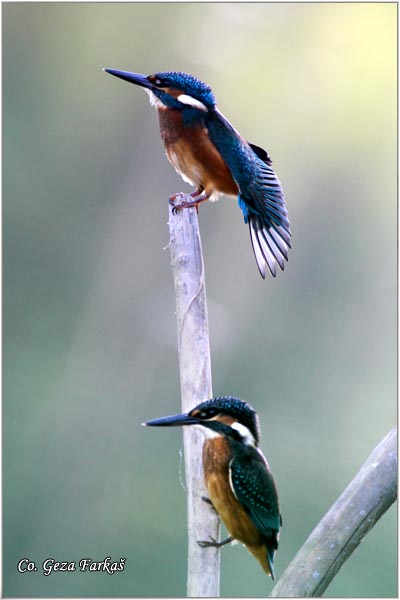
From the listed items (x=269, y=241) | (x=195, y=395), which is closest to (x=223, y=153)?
(x=269, y=241)

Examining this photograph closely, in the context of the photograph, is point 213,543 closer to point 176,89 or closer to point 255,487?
point 255,487

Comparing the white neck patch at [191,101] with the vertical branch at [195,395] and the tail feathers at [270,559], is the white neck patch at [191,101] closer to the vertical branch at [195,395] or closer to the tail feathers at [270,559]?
the vertical branch at [195,395]

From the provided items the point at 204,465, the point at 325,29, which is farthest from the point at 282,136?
the point at 204,465

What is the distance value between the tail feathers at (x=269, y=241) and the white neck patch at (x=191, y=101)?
27 centimetres

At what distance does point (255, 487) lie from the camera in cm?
158

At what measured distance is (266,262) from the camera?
1729 millimetres

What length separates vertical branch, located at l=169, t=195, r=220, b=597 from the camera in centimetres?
162

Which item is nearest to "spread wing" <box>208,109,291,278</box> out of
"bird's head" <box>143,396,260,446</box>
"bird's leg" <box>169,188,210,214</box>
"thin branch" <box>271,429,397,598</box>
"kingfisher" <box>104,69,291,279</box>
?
"kingfisher" <box>104,69,291,279</box>

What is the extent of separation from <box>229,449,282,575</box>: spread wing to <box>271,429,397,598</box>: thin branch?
0.11 metres

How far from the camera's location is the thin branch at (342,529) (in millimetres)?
1613

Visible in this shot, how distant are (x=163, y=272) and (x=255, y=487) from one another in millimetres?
2615

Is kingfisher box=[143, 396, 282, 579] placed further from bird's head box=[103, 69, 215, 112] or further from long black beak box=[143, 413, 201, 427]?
bird's head box=[103, 69, 215, 112]

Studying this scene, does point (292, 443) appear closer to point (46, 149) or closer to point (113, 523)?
point (113, 523)

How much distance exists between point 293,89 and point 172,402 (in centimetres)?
156
